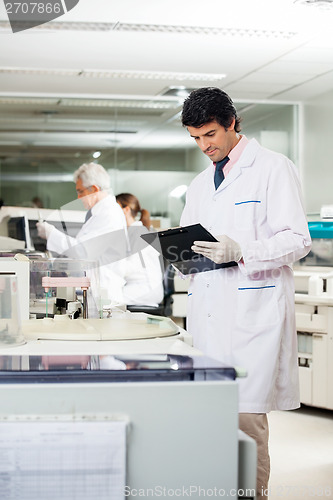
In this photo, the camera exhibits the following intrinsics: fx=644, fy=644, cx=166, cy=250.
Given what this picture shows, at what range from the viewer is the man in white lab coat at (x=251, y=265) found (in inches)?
73.5

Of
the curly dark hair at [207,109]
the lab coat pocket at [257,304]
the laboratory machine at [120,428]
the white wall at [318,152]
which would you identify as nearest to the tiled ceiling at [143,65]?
the white wall at [318,152]

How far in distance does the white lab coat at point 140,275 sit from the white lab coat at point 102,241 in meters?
0.24

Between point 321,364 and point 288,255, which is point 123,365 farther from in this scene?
point 321,364

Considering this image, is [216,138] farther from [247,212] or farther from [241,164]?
[247,212]

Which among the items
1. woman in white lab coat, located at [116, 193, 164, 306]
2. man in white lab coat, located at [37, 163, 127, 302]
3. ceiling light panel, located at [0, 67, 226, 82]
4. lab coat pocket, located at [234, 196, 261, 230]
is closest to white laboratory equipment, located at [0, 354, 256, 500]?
lab coat pocket, located at [234, 196, 261, 230]

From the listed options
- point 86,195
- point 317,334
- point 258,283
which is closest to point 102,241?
point 86,195

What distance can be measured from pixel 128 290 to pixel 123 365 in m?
3.10

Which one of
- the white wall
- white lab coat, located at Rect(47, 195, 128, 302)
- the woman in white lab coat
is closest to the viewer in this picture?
white lab coat, located at Rect(47, 195, 128, 302)

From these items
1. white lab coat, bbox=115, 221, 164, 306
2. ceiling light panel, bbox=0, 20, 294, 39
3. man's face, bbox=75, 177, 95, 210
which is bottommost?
white lab coat, bbox=115, 221, 164, 306

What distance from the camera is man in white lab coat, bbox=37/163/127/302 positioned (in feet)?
12.5

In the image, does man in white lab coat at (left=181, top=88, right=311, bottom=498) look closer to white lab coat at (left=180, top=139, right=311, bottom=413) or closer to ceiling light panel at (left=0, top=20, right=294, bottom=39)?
white lab coat at (left=180, top=139, right=311, bottom=413)

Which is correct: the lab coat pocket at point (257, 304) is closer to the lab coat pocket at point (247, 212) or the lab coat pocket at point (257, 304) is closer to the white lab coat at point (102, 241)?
the lab coat pocket at point (247, 212)

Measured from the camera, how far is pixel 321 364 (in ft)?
13.2

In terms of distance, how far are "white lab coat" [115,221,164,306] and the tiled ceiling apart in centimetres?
140
